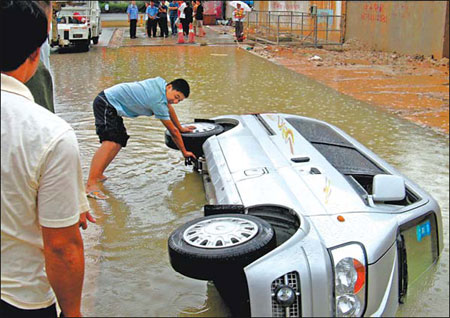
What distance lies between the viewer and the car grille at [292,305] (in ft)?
8.96

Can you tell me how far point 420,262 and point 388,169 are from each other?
2.86 ft

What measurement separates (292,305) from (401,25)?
1656cm

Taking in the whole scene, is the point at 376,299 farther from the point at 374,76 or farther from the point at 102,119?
the point at 374,76

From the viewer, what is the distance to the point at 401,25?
17.8 m

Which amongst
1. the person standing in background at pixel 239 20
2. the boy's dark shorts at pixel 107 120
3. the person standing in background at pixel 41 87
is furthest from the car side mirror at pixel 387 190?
the person standing in background at pixel 239 20

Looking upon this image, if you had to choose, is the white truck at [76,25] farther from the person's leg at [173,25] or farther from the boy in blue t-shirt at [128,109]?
the boy in blue t-shirt at [128,109]

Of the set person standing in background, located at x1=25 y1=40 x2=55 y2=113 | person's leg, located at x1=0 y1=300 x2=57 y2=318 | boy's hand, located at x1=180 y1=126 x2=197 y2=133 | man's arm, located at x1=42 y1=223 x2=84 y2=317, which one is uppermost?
person standing in background, located at x1=25 y1=40 x2=55 y2=113

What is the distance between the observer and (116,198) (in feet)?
18.6

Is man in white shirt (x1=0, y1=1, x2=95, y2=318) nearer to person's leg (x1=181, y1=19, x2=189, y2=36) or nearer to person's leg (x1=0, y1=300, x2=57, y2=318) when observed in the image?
person's leg (x1=0, y1=300, x2=57, y2=318)

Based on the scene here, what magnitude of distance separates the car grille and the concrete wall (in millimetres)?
14611

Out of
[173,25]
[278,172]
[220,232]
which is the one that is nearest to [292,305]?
[220,232]

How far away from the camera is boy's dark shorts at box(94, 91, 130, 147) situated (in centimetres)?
571

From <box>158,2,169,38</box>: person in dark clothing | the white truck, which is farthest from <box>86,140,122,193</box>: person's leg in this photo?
<box>158,2,169,38</box>: person in dark clothing

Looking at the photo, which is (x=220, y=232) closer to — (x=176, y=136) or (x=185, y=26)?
(x=176, y=136)
